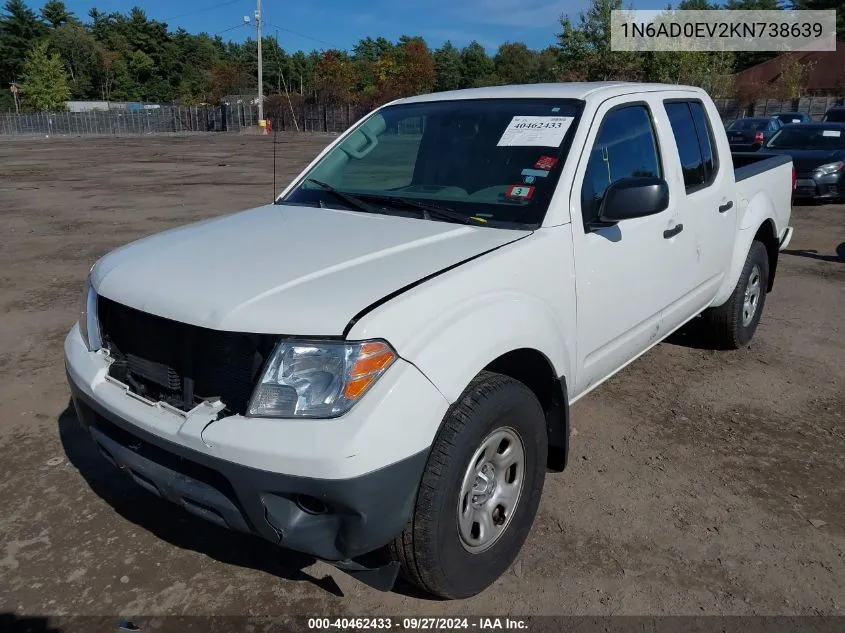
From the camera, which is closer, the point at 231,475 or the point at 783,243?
the point at 231,475

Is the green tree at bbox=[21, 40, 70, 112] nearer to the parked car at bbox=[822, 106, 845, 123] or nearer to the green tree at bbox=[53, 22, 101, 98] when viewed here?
the green tree at bbox=[53, 22, 101, 98]

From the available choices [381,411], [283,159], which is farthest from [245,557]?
[283,159]

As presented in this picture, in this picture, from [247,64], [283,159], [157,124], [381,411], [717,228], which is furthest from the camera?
[247,64]

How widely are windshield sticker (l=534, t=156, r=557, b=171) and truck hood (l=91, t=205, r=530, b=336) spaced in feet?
1.39

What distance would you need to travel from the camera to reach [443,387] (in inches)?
86.0

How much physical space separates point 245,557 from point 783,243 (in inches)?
192

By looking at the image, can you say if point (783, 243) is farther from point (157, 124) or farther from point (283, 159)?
point (157, 124)

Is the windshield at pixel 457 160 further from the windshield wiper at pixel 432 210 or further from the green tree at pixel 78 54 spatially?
the green tree at pixel 78 54

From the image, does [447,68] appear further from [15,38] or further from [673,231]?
[673,231]

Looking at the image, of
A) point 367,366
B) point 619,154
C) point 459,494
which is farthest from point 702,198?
point 367,366

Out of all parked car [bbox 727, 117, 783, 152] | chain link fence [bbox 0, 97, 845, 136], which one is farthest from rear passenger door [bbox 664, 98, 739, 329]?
chain link fence [bbox 0, 97, 845, 136]

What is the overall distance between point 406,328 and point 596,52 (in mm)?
46711

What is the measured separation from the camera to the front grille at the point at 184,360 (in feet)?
7.35

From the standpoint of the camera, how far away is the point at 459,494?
2336 mm
